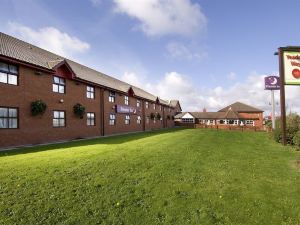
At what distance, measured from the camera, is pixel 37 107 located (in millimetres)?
18953

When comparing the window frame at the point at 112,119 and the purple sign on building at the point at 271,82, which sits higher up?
the purple sign on building at the point at 271,82

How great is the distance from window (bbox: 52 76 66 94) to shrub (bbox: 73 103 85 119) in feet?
6.39

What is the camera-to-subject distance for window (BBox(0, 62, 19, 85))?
54.9 feet

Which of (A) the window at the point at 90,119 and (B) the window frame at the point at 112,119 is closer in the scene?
(A) the window at the point at 90,119

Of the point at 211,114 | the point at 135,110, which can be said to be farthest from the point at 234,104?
the point at 135,110

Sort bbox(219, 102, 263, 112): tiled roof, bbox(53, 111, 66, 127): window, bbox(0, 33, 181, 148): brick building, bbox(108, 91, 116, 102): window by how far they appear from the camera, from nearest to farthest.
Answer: bbox(0, 33, 181, 148): brick building, bbox(53, 111, 66, 127): window, bbox(108, 91, 116, 102): window, bbox(219, 102, 263, 112): tiled roof

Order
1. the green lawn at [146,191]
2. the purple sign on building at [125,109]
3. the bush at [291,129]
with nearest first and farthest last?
the green lawn at [146,191] < the bush at [291,129] < the purple sign on building at [125,109]

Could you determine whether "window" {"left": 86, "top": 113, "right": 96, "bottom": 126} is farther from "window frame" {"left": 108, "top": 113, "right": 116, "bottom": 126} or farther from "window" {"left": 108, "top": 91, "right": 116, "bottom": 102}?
"window" {"left": 108, "top": 91, "right": 116, "bottom": 102}

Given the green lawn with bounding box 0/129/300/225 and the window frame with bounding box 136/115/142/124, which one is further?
the window frame with bounding box 136/115/142/124

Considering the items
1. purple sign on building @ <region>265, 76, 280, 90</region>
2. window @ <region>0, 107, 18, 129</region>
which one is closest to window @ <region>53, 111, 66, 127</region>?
window @ <region>0, 107, 18, 129</region>

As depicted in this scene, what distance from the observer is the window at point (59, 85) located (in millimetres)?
21609

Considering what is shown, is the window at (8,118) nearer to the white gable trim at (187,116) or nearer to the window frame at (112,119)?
the window frame at (112,119)

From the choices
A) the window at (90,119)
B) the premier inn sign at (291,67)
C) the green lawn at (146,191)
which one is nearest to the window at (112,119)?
the window at (90,119)

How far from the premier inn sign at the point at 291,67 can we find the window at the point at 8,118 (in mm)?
16414
